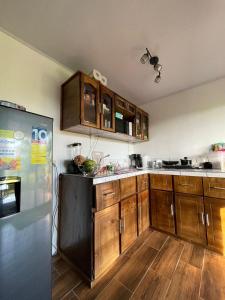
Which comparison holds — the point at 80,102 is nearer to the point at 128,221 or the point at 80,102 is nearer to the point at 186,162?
the point at 128,221

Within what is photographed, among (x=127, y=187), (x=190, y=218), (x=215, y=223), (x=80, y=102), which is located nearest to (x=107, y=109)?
(x=80, y=102)

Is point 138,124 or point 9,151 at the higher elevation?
point 138,124

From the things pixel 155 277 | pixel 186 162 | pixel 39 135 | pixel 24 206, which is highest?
pixel 39 135

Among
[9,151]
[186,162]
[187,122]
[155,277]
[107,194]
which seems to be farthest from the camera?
[187,122]

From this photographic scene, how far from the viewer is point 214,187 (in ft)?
5.39

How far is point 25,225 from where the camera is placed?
856mm

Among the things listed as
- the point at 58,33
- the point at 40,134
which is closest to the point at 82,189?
the point at 40,134

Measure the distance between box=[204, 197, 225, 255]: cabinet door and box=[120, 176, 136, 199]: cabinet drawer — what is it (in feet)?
2.96

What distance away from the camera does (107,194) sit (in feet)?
4.54

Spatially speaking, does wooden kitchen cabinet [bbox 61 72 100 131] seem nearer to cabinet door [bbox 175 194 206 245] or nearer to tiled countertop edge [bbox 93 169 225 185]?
tiled countertop edge [bbox 93 169 225 185]

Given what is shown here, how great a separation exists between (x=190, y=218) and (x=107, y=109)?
71.2 inches

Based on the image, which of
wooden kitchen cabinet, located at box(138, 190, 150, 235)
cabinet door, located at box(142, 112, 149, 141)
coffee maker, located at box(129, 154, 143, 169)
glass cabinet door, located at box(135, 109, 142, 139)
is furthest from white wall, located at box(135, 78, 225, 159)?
wooden kitchen cabinet, located at box(138, 190, 150, 235)

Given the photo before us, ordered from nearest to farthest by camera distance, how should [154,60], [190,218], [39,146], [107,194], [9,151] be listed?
[9,151], [39,146], [107,194], [154,60], [190,218]

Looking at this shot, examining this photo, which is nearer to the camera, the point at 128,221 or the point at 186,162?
the point at 128,221
